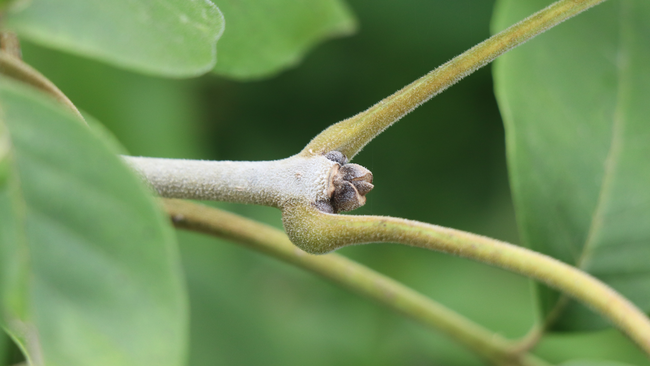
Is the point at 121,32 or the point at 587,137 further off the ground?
the point at 587,137

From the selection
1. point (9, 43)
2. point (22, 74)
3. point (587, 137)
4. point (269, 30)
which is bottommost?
point (22, 74)

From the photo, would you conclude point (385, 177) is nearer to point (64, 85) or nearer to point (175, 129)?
point (175, 129)

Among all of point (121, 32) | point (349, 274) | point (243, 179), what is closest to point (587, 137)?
point (349, 274)

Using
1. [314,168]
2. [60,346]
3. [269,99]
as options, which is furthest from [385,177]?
[60,346]

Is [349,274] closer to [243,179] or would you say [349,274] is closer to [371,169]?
[243,179]

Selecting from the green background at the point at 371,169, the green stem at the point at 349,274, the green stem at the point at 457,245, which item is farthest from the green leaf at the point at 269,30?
the green background at the point at 371,169

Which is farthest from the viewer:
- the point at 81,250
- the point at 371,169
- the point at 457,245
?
the point at 371,169

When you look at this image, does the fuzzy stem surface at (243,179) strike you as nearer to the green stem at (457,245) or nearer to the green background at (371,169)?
the green stem at (457,245)
